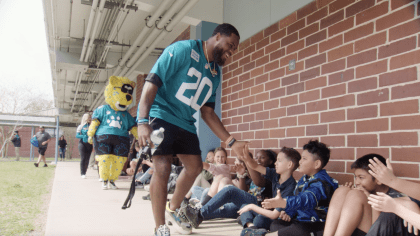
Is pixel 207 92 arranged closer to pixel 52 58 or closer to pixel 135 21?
pixel 135 21

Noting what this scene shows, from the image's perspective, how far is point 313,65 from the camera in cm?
339

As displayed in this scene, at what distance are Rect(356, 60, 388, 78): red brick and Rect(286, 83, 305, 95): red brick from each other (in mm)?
760

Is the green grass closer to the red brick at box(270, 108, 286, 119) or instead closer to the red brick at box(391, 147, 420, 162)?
the red brick at box(270, 108, 286, 119)

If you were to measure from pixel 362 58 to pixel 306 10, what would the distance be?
102 cm

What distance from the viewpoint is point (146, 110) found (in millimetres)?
2160

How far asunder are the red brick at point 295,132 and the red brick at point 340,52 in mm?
770

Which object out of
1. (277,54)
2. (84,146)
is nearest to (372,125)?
(277,54)

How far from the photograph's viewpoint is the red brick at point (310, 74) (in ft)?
10.9

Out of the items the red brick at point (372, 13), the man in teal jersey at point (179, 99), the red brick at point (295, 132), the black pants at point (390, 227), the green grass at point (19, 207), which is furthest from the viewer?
the red brick at point (295, 132)

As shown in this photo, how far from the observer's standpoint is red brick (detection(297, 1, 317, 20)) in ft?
11.3

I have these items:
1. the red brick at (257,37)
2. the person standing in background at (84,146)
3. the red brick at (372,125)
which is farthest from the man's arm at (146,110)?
the person standing in background at (84,146)

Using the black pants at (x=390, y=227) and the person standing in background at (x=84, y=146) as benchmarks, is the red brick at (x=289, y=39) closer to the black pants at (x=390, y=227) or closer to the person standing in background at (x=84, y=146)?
the black pants at (x=390, y=227)

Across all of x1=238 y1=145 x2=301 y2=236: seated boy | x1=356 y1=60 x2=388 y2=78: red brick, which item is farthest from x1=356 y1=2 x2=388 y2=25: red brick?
x1=238 y1=145 x2=301 y2=236: seated boy

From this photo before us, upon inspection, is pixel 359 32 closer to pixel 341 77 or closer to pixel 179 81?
pixel 341 77
